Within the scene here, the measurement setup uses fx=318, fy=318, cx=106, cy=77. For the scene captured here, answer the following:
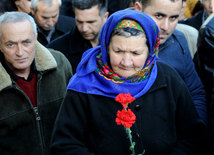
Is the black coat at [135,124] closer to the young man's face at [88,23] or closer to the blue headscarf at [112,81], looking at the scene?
the blue headscarf at [112,81]

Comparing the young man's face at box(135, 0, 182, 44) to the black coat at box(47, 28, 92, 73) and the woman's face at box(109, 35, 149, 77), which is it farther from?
the black coat at box(47, 28, 92, 73)

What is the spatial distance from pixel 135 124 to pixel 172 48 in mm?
1098

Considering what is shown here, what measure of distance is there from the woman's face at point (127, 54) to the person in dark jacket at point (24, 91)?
3.80 ft

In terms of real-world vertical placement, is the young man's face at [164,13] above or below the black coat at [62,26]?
above

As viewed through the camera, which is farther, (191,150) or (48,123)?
(48,123)

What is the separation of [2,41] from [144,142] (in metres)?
1.74

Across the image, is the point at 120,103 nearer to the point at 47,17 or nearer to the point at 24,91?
the point at 24,91

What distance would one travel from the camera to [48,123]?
10.6 feet

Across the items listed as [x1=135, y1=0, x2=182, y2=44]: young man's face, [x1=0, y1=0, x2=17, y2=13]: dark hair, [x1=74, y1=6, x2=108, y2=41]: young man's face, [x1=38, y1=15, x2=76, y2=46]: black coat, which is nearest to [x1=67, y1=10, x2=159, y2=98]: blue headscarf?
[x1=135, y1=0, x2=182, y2=44]: young man's face

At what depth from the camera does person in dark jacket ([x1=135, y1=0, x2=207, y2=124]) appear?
293cm

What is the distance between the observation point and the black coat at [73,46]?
4.21 m

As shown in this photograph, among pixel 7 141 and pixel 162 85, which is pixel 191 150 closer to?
pixel 162 85

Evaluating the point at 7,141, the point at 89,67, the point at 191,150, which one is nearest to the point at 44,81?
the point at 7,141

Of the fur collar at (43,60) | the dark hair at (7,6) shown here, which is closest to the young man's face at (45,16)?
the dark hair at (7,6)
